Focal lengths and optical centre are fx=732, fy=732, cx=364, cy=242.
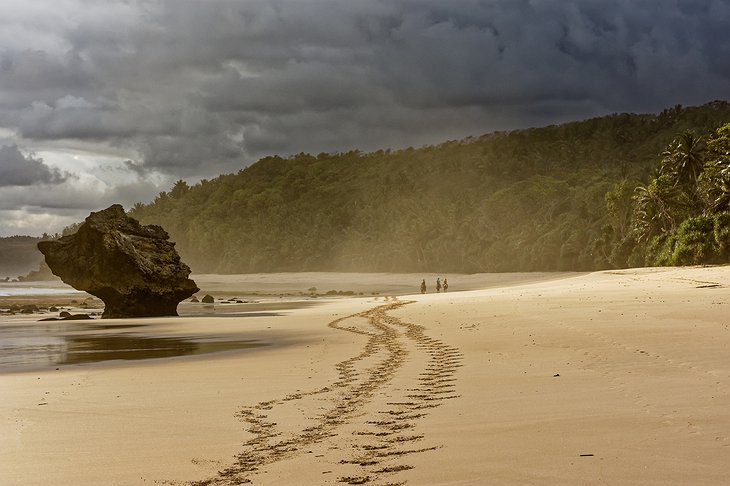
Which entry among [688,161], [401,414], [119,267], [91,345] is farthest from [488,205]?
[401,414]

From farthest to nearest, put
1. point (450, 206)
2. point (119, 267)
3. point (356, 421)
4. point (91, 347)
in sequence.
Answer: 1. point (450, 206)
2. point (119, 267)
3. point (91, 347)
4. point (356, 421)

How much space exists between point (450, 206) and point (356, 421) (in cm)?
11366

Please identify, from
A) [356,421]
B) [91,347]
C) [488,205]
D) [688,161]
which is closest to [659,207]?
[688,161]

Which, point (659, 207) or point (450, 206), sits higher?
point (450, 206)

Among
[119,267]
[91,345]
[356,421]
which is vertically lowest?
[91,345]

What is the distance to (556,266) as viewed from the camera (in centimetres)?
8550

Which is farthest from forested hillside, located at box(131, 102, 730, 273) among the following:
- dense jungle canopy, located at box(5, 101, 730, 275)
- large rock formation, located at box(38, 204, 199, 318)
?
large rock formation, located at box(38, 204, 199, 318)

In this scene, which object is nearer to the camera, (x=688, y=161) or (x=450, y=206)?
(x=688, y=161)

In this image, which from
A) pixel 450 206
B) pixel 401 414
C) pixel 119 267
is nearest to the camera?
pixel 401 414

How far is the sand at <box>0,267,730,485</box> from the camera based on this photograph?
5.84m

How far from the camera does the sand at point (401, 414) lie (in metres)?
5.84

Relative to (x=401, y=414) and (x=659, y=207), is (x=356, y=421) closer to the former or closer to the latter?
(x=401, y=414)

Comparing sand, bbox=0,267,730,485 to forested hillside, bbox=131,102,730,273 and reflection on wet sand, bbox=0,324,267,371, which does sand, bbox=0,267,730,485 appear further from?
forested hillside, bbox=131,102,730,273

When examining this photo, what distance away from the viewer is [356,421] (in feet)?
25.6
